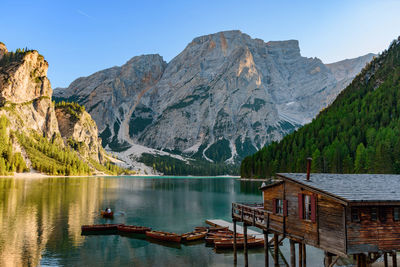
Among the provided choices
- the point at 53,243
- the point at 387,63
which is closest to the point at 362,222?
the point at 53,243

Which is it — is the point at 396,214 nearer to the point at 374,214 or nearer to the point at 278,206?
the point at 374,214

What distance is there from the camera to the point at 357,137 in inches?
5758

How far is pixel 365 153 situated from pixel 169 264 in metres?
108

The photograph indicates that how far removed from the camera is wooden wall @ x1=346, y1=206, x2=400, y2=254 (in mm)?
25500

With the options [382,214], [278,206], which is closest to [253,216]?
→ [278,206]

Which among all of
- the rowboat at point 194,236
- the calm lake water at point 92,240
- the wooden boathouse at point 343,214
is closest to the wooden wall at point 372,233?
the wooden boathouse at point 343,214

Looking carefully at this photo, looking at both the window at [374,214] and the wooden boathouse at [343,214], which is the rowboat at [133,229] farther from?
the window at [374,214]

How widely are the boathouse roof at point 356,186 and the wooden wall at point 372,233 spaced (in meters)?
1.12

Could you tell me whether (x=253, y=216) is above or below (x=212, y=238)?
above

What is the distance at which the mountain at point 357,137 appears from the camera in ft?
407

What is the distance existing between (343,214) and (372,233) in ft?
10.3

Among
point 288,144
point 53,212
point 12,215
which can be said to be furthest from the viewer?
point 288,144

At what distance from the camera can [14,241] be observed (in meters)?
52.8

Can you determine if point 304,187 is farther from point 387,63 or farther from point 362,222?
point 387,63
